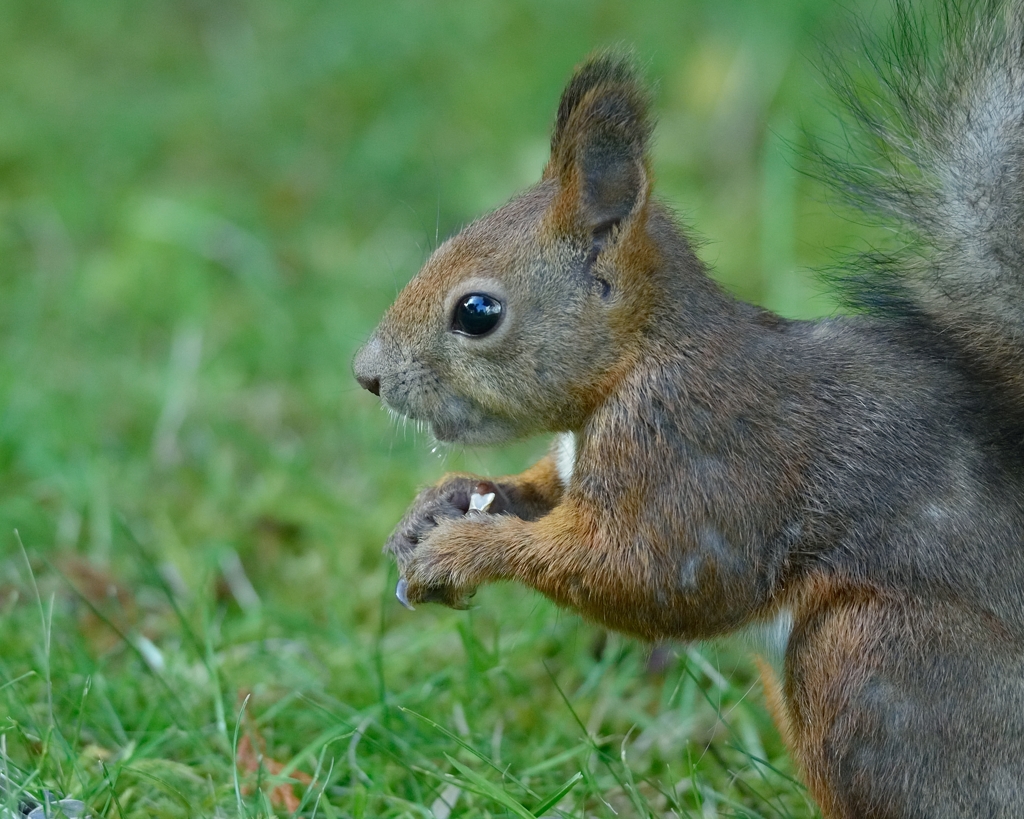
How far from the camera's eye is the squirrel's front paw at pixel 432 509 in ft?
6.72

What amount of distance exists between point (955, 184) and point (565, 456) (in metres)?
0.71

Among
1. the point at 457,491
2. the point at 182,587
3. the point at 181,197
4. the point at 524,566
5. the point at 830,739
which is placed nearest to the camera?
the point at 830,739

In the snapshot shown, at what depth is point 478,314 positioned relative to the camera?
1950mm

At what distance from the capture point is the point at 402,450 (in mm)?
3400

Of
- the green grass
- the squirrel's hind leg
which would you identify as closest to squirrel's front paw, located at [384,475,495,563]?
the green grass

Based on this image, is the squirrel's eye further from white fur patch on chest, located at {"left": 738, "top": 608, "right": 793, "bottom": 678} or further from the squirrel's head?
white fur patch on chest, located at {"left": 738, "top": 608, "right": 793, "bottom": 678}

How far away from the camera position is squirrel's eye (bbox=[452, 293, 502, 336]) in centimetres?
195

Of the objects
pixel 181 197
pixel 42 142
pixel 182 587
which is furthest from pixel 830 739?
pixel 42 142

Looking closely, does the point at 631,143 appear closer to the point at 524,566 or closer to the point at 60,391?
the point at 524,566

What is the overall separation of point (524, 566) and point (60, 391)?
2001mm

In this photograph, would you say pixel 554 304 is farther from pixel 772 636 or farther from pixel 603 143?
pixel 772 636

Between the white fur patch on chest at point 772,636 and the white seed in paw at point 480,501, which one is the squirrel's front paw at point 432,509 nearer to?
the white seed in paw at point 480,501

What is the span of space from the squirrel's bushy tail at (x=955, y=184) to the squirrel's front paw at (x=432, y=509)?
0.67 metres

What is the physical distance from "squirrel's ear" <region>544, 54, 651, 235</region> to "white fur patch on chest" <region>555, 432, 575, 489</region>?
1.09ft
